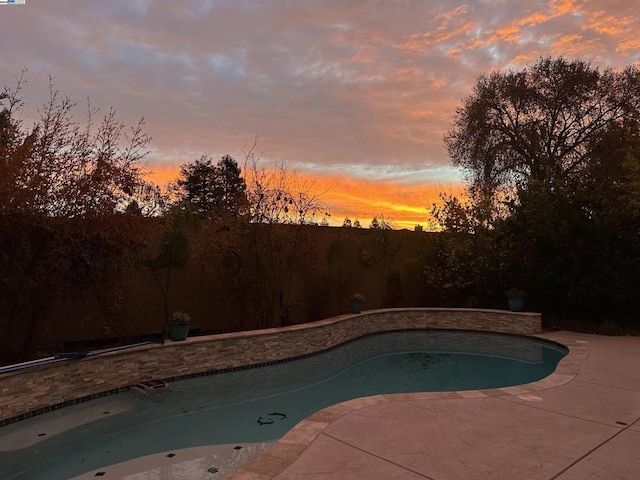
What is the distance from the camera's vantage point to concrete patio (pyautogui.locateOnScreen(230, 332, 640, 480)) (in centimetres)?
303

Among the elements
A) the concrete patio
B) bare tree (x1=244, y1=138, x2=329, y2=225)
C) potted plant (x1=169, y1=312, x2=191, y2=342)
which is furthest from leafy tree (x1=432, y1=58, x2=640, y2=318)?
potted plant (x1=169, y1=312, x2=191, y2=342)

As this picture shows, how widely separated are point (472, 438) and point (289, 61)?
873cm

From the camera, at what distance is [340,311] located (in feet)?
39.2

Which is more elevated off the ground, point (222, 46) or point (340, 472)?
point (222, 46)

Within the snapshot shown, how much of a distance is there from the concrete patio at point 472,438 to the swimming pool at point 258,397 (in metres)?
1.66

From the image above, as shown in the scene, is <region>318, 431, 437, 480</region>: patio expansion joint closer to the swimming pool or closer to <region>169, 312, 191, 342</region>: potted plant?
the swimming pool

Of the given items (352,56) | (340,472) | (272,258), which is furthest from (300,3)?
(340,472)

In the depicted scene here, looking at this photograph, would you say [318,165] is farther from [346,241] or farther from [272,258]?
[272,258]

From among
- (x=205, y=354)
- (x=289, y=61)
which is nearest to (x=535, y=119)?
(x=289, y=61)

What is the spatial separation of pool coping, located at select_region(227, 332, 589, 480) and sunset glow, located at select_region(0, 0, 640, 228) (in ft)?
19.1

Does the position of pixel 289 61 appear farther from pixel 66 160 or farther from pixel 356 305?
pixel 356 305

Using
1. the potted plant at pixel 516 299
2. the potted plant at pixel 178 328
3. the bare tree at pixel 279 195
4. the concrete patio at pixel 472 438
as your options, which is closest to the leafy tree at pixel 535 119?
the potted plant at pixel 516 299

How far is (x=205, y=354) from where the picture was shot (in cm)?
739

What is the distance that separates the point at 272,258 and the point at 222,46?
15.7 feet
